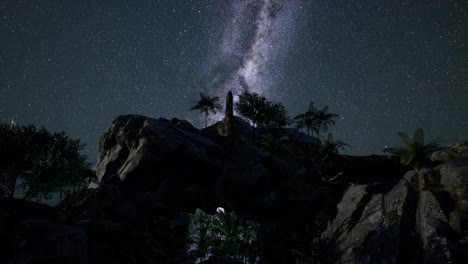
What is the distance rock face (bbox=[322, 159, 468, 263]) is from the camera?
1157 cm

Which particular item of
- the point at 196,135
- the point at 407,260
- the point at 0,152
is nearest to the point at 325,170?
the point at 407,260

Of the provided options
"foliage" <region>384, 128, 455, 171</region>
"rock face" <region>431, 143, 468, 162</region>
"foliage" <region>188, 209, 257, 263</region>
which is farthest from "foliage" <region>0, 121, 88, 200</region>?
"rock face" <region>431, 143, 468, 162</region>

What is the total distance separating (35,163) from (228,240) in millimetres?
20643

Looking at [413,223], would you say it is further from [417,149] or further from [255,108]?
[255,108]

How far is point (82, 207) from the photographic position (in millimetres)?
20484

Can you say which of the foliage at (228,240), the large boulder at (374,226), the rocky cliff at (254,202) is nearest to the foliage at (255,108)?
the rocky cliff at (254,202)

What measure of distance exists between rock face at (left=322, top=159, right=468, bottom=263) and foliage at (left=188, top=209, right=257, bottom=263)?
15.4 m

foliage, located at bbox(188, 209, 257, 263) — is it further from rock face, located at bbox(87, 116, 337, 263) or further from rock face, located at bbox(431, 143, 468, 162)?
rock face, located at bbox(431, 143, 468, 162)

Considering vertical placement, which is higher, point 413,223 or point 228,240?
point 413,223

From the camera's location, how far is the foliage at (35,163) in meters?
18.4

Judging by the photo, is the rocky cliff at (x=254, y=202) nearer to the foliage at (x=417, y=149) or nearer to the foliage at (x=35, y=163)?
the foliage at (x=417, y=149)

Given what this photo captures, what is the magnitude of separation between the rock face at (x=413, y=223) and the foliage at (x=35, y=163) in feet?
63.1

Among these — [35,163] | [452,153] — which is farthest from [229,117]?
[452,153]

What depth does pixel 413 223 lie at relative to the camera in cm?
1330
